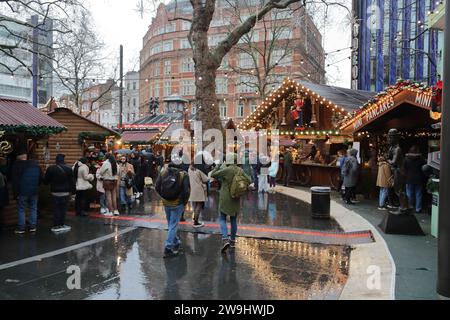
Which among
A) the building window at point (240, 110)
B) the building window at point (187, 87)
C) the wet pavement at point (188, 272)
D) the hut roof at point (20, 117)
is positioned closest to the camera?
the wet pavement at point (188, 272)

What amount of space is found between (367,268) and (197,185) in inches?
176

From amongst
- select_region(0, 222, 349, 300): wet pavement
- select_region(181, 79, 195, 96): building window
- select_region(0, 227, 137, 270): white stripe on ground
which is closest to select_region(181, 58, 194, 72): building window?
select_region(181, 79, 195, 96): building window

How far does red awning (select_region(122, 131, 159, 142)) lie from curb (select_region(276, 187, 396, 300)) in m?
20.7

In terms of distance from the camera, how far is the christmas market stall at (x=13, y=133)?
923 centimetres

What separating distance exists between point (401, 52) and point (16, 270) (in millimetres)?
42364

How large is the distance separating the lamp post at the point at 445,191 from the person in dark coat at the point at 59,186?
7610 millimetres

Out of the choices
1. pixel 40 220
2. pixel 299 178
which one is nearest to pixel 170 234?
pixel 40 220

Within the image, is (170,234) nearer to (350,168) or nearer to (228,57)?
(350,168)

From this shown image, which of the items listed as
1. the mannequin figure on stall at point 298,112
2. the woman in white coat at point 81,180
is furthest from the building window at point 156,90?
the woman in white coat at point 81,180

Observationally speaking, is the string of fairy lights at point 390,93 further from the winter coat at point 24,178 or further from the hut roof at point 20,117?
the winter coat at point 24,178

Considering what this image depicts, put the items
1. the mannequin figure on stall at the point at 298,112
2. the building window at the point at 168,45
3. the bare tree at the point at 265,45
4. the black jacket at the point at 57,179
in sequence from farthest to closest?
the building window at the point at 168,45, the bare tree at the point at 265,45, the mannequin figure on stall at the point at 298,112, the black jacket at the point at 57,179

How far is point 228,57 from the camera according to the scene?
183 feet

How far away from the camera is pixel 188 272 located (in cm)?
627

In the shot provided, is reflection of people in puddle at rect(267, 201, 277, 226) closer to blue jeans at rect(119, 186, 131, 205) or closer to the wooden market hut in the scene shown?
blue jeans at rect(119, 186, 131, 205)
